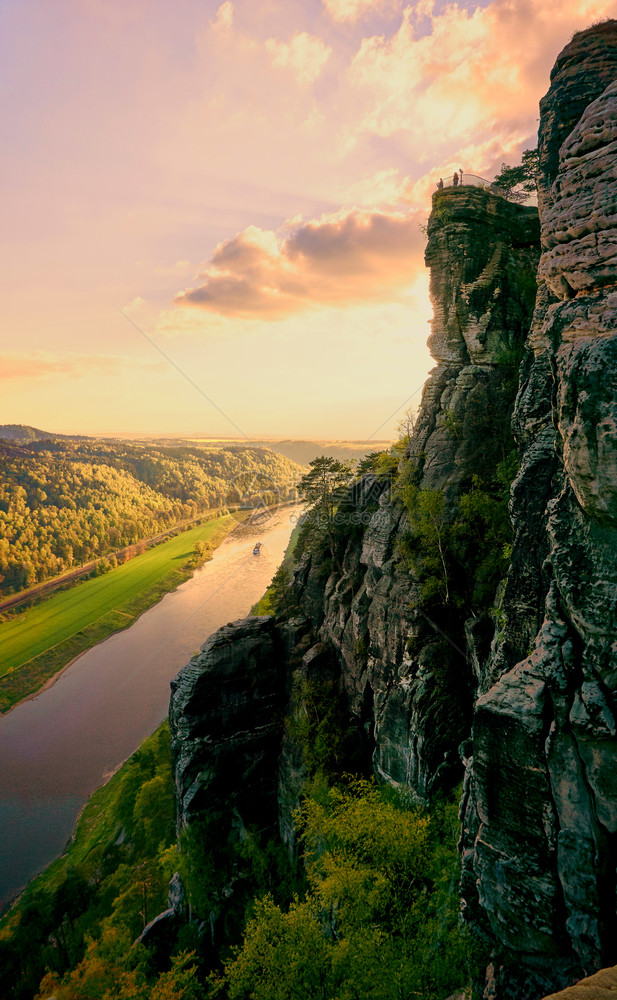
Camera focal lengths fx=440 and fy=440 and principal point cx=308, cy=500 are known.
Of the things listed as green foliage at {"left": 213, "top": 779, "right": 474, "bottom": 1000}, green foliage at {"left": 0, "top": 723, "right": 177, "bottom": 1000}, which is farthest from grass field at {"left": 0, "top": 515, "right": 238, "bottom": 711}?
green foliage at {"left": 213, "top": 779, "right": 474, "bottom": 1000}

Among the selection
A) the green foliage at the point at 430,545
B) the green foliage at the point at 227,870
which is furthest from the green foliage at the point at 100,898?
the green foliage at the point at 430,545

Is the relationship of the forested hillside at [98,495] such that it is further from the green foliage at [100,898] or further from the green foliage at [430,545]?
the green foliage at [430,545]

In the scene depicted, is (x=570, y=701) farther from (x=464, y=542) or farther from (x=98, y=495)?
A: (x=98, y=495)

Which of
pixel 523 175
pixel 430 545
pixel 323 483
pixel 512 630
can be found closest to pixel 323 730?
pixel 430 545

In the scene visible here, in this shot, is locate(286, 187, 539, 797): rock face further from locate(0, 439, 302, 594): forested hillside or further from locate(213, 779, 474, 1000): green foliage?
locate(0, 439, 302, 594): forested hillside

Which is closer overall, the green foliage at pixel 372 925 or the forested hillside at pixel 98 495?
the green foliage at pixel 372 925

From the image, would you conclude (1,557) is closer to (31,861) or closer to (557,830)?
(31,861)
